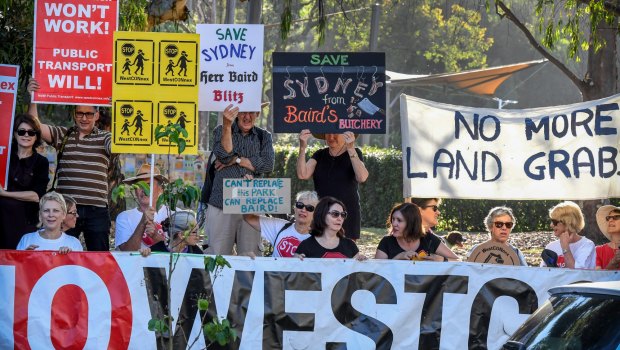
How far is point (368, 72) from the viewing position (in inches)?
383

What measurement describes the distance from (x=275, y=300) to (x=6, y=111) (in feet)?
9.74

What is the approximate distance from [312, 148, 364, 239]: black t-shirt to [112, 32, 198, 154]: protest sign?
4.10 ft

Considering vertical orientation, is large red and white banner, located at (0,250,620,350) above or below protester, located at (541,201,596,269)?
below

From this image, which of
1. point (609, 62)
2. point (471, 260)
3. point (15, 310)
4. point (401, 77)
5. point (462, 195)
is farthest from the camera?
point (401, 77)

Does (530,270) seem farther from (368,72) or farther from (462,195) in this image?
(368,72)

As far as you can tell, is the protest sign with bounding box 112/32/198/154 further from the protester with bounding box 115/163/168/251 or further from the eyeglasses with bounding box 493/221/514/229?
the eyeglasses with bounding box 493/221/514/229

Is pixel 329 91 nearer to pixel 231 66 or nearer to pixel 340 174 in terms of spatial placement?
pixel 340 174

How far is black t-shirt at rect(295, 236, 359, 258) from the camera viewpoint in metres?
8.60

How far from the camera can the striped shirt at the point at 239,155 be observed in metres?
9.80

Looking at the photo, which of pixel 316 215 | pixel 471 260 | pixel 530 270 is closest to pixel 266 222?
pixel 316 215

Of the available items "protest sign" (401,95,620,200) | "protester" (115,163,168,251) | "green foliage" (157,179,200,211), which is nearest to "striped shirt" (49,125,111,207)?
"protester" (115,163,168,251)

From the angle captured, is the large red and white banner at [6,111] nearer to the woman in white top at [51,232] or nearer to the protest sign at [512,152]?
the woman in white top at [51,232]

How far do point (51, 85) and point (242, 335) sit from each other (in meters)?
3.04

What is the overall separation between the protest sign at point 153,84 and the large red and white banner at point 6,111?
90 cm
